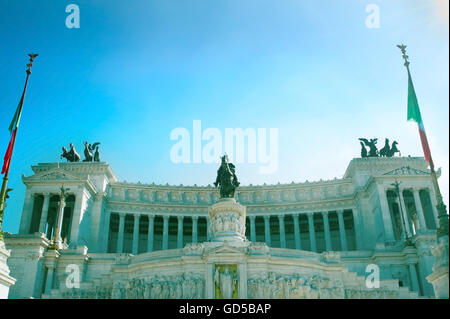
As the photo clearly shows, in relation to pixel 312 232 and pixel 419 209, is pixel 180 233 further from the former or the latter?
pixel 419 209

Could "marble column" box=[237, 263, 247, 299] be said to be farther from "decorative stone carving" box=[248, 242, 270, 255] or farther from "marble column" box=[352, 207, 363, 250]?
"marble column" box=[352, 207, 363, 250]

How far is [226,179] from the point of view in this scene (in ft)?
141

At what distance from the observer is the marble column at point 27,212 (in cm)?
5631

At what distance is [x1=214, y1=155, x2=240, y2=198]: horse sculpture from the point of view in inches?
1686

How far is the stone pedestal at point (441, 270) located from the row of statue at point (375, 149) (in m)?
53.9

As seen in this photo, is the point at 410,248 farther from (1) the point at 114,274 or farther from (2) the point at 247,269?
(1) the point at 114,274

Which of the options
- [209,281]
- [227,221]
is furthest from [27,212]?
[209,281]

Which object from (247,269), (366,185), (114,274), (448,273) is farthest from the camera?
(366,185)

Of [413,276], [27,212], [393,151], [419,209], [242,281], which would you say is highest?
[393,151]

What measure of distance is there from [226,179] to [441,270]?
90.8ft
